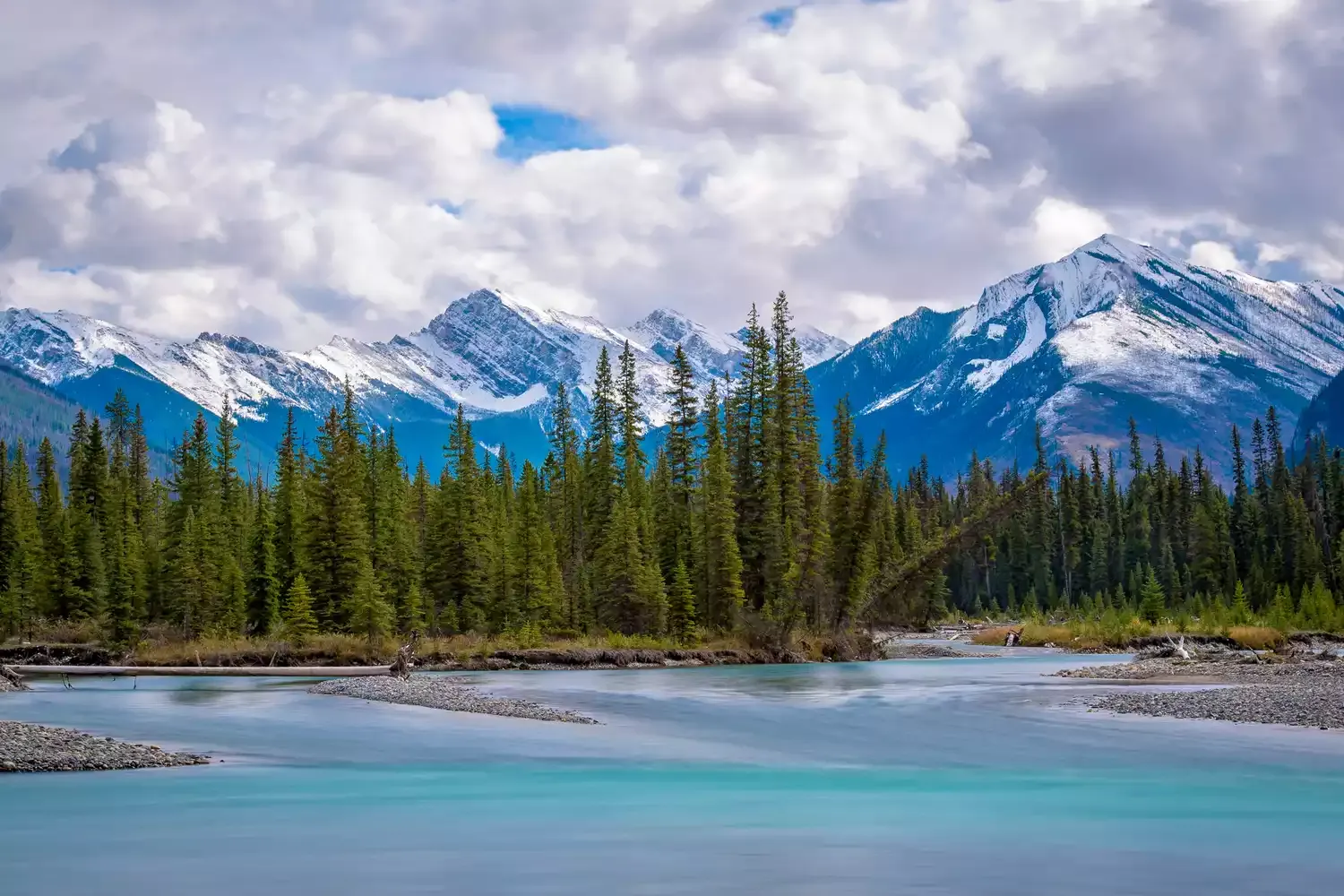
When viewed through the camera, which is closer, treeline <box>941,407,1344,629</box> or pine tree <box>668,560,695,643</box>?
pine tree <box>668,560,695,643</box>

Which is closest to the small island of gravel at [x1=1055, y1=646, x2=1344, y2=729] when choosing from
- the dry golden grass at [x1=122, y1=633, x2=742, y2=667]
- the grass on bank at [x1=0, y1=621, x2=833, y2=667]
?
the grass on bank at [x1=0, y1=621, x2=833, y2=667]

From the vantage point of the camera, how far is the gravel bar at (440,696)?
37.2 metres

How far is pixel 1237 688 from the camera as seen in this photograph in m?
40.0

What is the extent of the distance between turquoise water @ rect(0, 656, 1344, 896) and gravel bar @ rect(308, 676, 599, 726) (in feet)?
4.70

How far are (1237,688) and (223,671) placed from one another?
132 ft

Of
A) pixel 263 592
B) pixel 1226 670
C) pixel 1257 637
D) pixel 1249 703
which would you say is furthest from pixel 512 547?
pixel 1249 703

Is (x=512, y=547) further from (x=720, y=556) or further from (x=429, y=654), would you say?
(x=429, y=654)

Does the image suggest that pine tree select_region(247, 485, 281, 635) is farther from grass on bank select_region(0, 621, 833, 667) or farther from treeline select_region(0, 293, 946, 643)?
grass on bank select_region(0, 621, 833, 667)

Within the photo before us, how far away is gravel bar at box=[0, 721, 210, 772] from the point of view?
82.0 feet

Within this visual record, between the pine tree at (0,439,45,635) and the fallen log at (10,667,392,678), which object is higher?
the pine tree at (0,439,45,635)

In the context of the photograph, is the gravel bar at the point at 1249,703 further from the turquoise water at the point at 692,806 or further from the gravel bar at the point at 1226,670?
the gravel bar at the point at 1226,670

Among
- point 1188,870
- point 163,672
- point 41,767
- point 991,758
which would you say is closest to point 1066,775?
point 991,758

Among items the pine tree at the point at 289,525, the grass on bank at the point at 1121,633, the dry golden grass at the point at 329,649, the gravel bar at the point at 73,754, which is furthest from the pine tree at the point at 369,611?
the grass on bank at the point at 1121,633

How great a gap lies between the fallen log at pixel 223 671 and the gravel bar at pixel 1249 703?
2832 cm
